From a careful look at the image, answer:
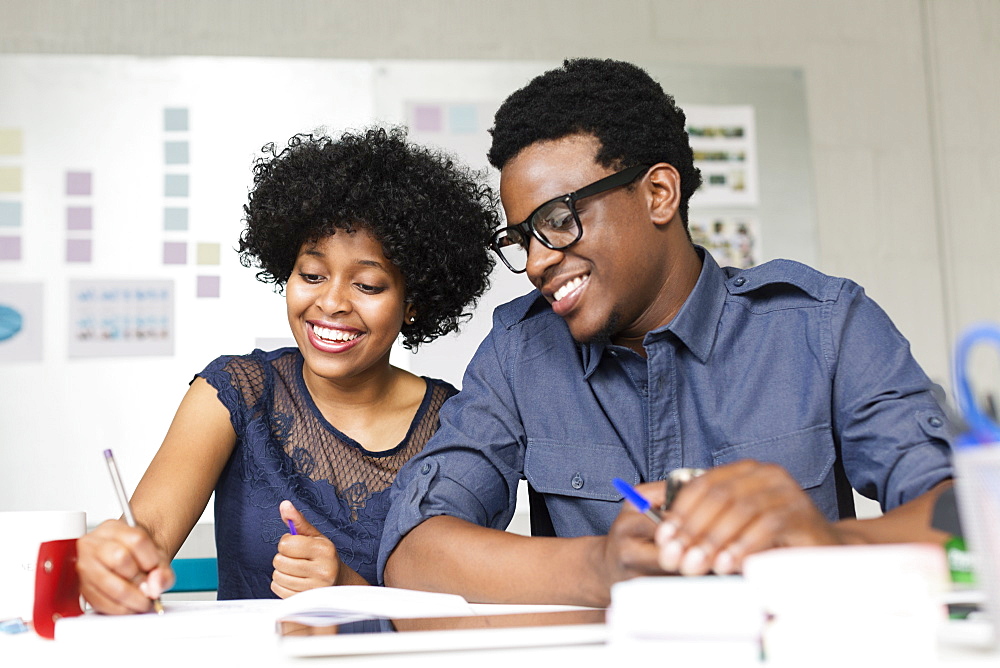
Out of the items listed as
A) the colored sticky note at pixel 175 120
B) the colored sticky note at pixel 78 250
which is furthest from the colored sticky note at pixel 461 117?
the colored sticky note at pixel 78 250

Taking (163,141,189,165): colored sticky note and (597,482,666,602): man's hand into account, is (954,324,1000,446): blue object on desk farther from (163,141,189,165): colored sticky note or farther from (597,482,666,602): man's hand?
(163,141,189,165): colored sticky note

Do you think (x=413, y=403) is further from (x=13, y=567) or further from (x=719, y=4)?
(x=719, y=4)

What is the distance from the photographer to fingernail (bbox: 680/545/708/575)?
2.30 ft

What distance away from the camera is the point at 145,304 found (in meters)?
2.56

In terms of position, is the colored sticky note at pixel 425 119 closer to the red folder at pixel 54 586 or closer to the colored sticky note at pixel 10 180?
the colored sticky note at pixel 10 180

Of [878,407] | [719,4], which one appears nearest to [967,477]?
[878,407]

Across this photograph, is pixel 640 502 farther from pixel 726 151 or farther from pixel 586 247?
pixel 726 151

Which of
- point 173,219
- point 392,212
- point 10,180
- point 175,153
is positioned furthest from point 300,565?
point 10,180

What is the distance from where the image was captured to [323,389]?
1675mm

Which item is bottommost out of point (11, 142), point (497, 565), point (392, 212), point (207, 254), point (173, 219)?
point (497, 565)

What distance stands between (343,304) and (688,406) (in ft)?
1.95

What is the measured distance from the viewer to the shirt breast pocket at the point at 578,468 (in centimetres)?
124

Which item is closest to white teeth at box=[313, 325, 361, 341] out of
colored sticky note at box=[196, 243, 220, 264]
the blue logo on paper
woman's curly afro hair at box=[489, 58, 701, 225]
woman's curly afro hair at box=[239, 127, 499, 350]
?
woman's curly afro hair at box=[239, 127, 499, 350]

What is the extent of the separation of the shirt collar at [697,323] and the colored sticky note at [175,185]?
1.68 metres
